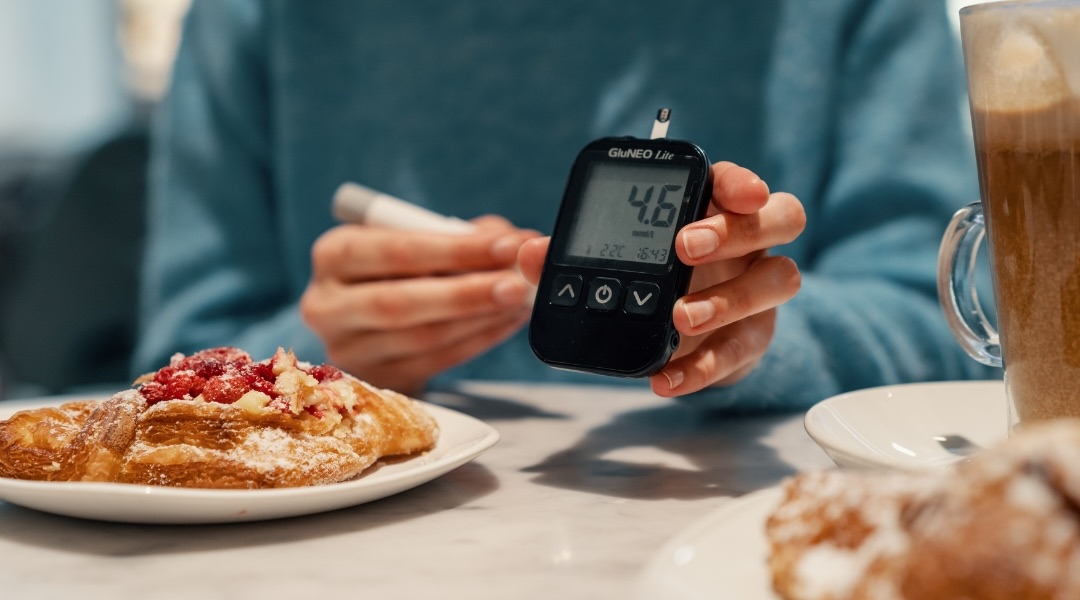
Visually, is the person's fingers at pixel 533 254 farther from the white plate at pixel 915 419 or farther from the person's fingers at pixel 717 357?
the white plate at pixel 915 419

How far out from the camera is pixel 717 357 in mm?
Answer: 896

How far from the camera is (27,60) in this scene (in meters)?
4.91

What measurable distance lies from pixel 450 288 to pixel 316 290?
9.9 inches

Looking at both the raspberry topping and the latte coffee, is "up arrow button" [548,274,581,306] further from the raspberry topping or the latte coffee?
the latte coffee

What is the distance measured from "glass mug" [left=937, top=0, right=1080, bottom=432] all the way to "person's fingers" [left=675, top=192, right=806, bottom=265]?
162 mm

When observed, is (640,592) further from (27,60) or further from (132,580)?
(27,60)

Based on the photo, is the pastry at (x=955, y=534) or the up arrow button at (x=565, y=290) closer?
the pastry at (x=955, y=534)

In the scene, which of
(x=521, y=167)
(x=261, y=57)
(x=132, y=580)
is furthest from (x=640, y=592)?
(x=261, y=57)

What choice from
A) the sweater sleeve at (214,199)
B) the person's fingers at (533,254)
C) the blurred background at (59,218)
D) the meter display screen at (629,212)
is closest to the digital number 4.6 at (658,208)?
the meter display screen at (629,212)

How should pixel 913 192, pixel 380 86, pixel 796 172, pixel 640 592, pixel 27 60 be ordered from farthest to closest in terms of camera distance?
pixel 27 60 < pixel 380 86 < pixel 796 172 < pixel 913 192 < pixel 640 592

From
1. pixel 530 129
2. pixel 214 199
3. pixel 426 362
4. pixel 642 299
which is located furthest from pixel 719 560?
pixel 214 199

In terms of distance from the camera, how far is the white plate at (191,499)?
639 mm

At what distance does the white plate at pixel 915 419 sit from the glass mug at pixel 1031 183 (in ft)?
0.21

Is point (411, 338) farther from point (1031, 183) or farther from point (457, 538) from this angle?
point (1031, 183)
